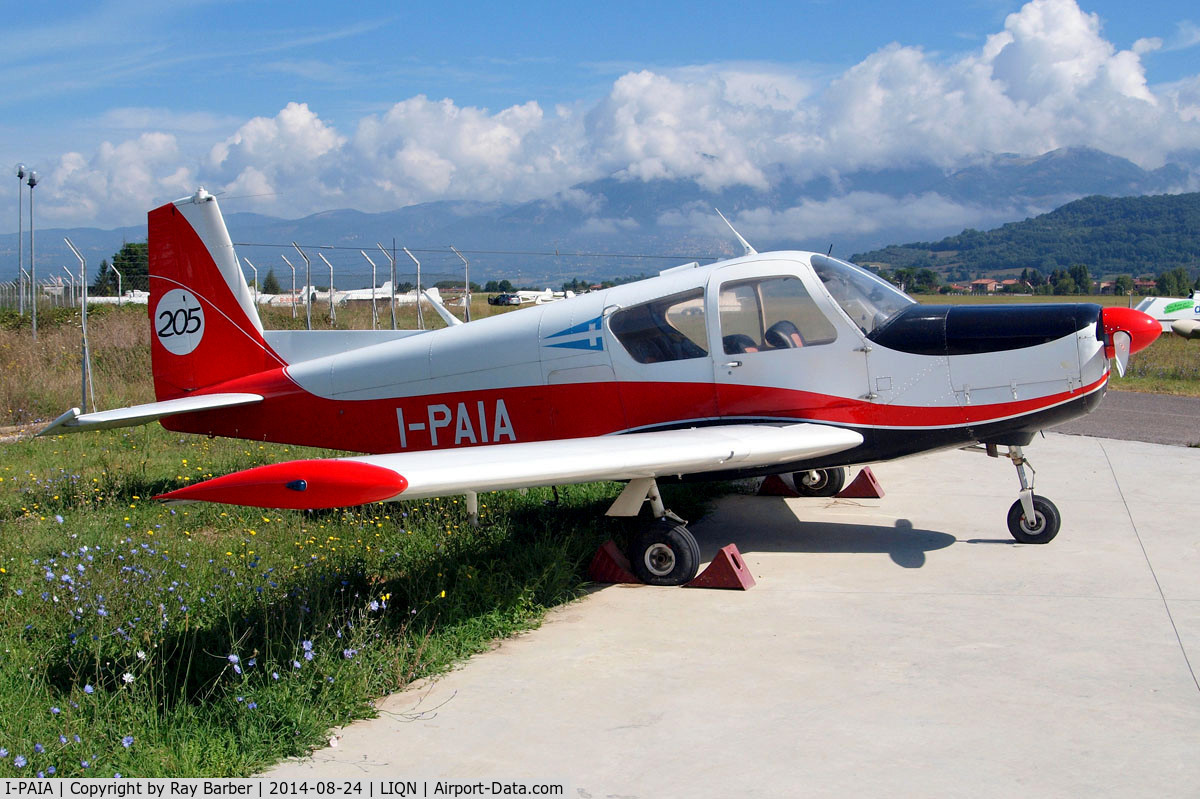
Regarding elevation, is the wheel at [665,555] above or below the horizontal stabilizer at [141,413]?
below

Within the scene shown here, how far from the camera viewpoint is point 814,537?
7.41m

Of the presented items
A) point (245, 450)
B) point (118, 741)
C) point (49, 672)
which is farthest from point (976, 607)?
point (245, 450)

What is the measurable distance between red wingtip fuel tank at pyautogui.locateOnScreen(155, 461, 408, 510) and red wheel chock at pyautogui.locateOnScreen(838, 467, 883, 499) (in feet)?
18.7

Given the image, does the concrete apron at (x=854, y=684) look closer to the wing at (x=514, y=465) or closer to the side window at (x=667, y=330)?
the wing at (x=514, y=465)

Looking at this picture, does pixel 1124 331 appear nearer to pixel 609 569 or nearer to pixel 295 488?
pixel 609 569

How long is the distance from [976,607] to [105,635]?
16.0ft

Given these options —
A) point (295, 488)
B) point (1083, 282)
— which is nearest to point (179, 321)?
point (295, 488)

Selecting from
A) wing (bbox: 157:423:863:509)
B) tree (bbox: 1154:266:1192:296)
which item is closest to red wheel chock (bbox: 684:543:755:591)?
wing (bbox: 157:423:863:509)

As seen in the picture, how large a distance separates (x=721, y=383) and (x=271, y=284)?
26408 mm

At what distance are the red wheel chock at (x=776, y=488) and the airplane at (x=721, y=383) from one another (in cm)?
193

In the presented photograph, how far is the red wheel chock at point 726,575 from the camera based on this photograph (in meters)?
6.08

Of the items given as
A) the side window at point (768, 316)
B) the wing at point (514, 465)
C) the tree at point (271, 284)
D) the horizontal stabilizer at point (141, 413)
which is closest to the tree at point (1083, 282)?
the tree at point (271, 284)

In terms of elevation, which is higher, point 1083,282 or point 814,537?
point 1083,282

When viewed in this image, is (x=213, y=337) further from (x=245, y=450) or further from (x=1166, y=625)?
(x=1166, y=625)
